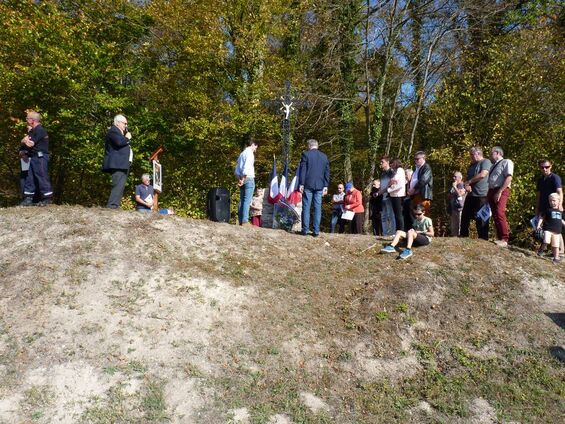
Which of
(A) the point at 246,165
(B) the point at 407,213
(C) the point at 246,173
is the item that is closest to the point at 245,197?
(C) the point at 246,173

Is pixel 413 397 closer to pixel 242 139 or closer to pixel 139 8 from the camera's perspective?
pixel 242 139

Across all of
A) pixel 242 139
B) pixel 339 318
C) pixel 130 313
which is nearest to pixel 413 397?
pixel 339 318

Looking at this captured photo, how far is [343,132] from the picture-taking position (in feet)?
65.7

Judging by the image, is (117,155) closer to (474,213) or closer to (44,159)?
(44,159)

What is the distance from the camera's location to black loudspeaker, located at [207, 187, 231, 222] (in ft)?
33.3

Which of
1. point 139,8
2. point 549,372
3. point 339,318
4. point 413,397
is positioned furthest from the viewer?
point 139,8

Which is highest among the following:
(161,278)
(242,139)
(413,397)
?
(242,139)

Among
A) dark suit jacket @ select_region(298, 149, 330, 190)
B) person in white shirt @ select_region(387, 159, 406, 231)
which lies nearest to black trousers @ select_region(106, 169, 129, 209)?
dark suit jacket @ select_region(298, 149, 330, 190)

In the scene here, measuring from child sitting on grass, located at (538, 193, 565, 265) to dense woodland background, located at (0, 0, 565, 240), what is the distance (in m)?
8.70

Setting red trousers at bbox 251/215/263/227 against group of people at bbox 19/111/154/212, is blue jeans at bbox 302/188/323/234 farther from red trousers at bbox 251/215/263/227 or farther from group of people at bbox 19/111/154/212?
group of people at bbox 19/111/154/212

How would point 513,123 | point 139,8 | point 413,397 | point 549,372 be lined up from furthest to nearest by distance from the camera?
point 139,8 → point 513,123 → point 549,372 → point 413,397

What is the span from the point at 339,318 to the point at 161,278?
2666 mm

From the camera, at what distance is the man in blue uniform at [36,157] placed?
347 inches

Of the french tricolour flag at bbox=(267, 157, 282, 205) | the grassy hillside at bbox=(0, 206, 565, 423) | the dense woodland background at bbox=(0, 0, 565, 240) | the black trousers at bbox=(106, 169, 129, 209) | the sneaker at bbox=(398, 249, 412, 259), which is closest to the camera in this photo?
the grassy hillside at bbox=(0, 206, 565, 423)
